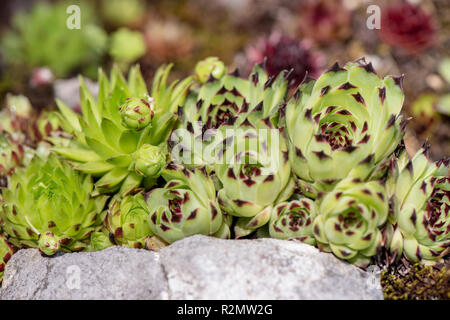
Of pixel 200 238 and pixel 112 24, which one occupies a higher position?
pixel 112 24

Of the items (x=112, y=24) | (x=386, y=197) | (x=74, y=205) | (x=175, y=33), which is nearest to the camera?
(x=386, y=197)

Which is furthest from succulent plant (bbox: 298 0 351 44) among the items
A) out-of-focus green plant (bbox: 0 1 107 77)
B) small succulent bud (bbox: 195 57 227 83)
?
small succulent bud (bbox: 195 57 227 83)

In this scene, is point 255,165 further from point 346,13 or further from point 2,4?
point 2,4

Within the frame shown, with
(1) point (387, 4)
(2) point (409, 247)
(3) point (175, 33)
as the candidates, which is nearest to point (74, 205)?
(2) point (409, 247)

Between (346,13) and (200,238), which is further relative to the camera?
(346,13)

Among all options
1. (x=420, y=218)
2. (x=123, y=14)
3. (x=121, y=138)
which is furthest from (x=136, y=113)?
(x=123, y=14)

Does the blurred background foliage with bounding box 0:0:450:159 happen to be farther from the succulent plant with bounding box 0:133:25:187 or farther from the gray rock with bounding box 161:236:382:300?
the gray rock with bounding box 161:236:382:300
